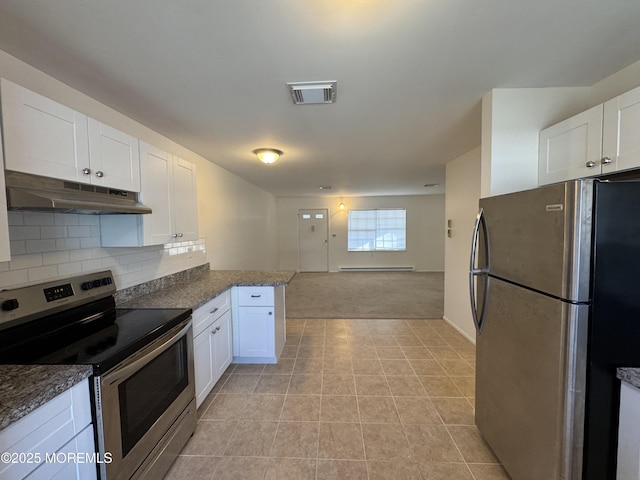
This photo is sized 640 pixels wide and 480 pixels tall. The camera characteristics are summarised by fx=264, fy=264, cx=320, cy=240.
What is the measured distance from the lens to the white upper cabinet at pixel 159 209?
1.88 meters

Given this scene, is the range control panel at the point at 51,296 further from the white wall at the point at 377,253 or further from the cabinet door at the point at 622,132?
the white wall at the point at 377,253

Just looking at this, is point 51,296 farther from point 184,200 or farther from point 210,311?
point 184,200

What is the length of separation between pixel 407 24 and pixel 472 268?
1.36 metres

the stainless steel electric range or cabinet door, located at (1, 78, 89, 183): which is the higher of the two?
cabinet door, located at (1, 78, 89, 183)

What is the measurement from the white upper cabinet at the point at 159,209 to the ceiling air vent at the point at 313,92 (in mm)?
1160

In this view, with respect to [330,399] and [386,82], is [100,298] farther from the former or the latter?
[386,82]

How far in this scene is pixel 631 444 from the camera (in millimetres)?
1022

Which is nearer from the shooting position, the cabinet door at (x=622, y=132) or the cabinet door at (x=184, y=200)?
the cabinet door at (x=622, y=132)

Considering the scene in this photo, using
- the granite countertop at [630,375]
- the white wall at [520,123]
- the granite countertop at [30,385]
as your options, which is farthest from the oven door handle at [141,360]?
the white wall at [520,123]

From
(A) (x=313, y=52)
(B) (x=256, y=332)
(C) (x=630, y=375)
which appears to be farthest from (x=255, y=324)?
(C) (x=630, y=375)

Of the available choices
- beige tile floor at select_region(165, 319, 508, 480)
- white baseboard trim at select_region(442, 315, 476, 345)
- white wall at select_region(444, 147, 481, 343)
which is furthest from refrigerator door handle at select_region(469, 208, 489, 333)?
white baseboard trim at select_region(442, 315, 476, 345)

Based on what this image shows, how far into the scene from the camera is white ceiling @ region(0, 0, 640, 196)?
1116 mm

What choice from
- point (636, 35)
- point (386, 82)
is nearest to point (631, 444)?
point (636, 35)

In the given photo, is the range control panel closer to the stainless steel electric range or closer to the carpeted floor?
the stainless steel electric range
